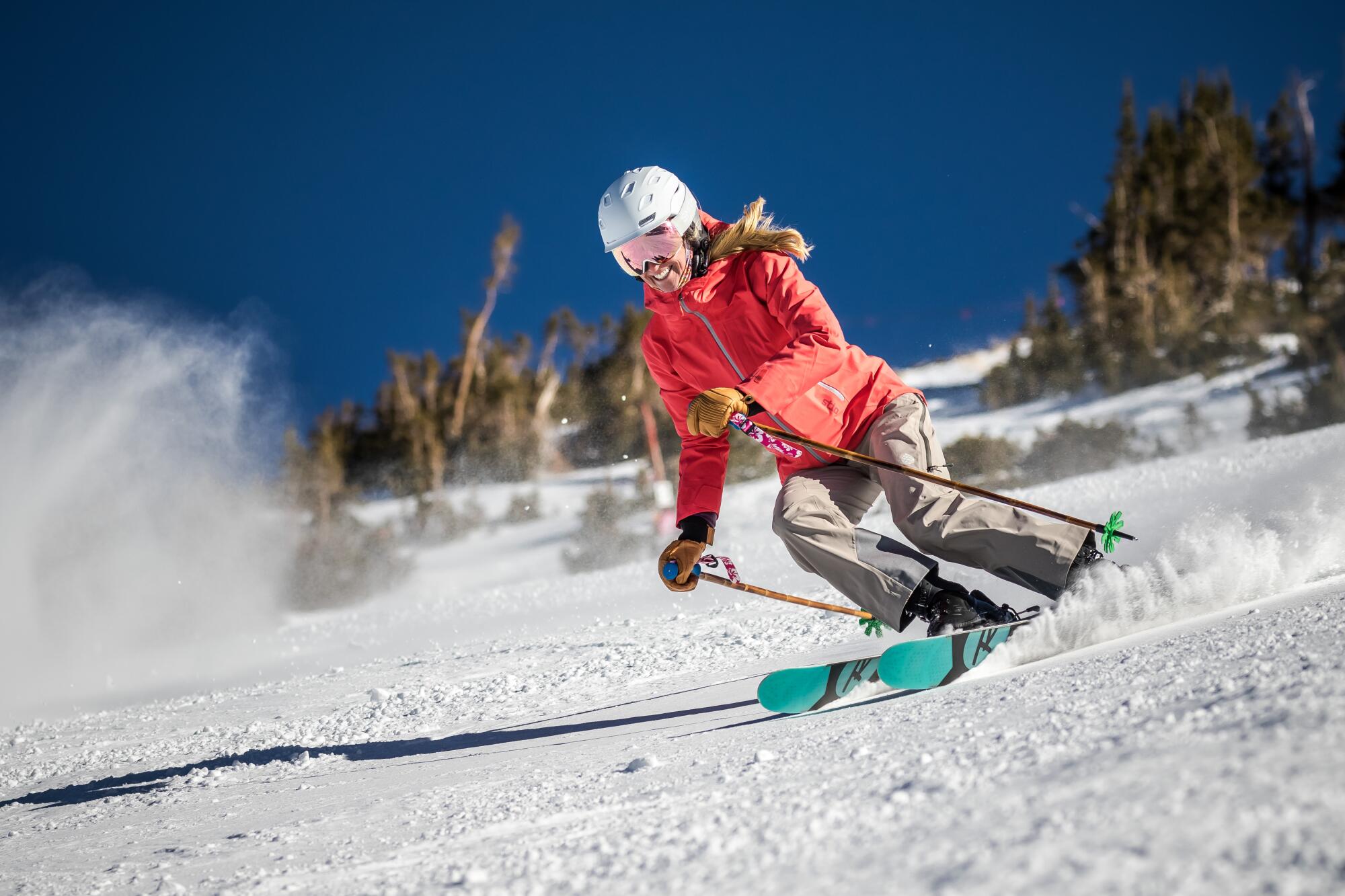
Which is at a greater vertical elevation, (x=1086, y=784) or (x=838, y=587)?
(x=838, y=587)

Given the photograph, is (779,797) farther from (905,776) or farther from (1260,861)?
(1260,861)

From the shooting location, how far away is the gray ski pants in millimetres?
2762

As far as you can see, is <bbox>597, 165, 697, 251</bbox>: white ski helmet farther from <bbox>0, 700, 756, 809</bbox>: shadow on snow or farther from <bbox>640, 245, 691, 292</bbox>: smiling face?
<bbox>0, 700, 756, 809</bbox>: shadow on snow

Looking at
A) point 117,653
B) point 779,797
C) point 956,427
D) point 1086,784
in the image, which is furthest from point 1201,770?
point 956,427

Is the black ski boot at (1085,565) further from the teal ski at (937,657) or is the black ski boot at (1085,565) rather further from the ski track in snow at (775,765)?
the teal ski at (937,657)

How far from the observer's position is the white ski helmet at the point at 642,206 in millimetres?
3037

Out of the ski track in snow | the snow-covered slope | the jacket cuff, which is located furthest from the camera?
the snow-covered slope

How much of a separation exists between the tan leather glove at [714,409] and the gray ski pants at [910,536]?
344mm

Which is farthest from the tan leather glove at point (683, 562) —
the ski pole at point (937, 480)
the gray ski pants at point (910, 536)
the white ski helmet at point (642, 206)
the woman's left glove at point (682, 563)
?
the white ski helmet at point (642, 206)

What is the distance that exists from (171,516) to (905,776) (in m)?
12.8

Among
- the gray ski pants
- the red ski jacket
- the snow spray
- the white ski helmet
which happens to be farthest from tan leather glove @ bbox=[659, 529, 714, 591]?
the snow spray

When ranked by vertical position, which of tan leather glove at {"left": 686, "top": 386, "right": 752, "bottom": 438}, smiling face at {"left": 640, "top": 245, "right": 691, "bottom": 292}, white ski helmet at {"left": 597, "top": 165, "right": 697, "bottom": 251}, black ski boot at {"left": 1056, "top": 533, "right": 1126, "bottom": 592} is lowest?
black ski boot at {"left": 1056, "top": 533, "right": 1126, "bottom": 592}

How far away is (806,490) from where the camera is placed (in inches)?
118

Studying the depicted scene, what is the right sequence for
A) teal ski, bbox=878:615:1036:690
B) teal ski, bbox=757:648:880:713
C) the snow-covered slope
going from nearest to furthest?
teal ski, bbox=878:615:1036:690 < teal ski, bbox=757:648:880:713 < the snow-covered slope
